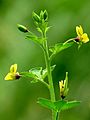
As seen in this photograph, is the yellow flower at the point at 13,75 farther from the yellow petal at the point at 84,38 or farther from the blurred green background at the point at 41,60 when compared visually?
the blurred green background at the point at 41,60

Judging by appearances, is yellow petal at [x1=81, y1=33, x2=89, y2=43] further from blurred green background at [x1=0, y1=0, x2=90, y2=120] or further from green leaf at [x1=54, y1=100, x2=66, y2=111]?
blurred green background at [x1=0, y1=0, x2=90, y2=120]

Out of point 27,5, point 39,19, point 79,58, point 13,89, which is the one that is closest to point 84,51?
point 79,58

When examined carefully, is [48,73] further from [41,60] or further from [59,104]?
[41,60]

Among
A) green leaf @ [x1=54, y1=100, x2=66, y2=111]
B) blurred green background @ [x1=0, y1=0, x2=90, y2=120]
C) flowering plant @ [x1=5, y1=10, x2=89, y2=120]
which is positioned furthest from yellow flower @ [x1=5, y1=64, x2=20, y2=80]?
blurred green background @ [x1=0, y1=0, x2=90, y2=120]

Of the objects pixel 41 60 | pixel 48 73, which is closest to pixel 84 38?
pixel 48 73

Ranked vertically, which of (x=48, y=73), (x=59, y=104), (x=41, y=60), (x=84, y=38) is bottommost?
(x=59, y=104)

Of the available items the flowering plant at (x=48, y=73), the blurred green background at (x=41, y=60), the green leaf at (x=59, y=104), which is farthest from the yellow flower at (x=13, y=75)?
the blurred green background at (x=41, y=60)

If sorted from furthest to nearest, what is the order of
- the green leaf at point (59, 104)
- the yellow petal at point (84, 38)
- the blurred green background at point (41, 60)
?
the blurred green background at point (41, 60) < the yellow petal at point (84, 38) < the green leaf at point (59, 104)

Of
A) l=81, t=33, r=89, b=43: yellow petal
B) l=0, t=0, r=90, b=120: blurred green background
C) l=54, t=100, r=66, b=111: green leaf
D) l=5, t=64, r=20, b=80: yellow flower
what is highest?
l=0, t=0, r=90, b=120: blurred green background

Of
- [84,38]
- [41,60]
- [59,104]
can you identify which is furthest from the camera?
[41,60]
